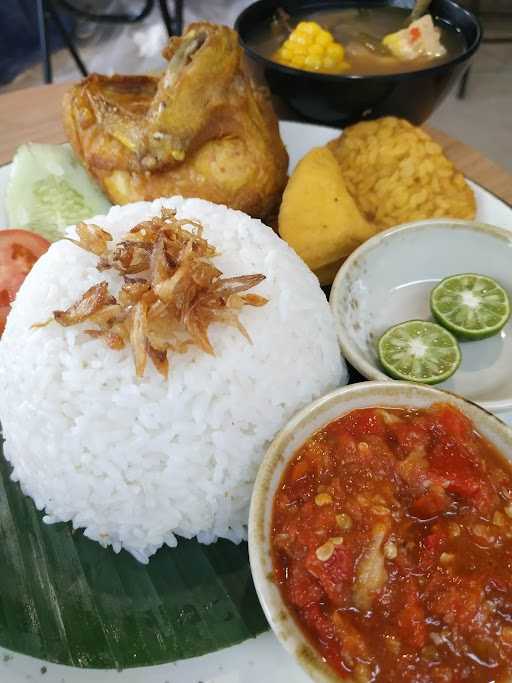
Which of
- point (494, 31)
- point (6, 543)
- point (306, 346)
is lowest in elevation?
point (494, 31)

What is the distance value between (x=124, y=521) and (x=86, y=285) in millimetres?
729

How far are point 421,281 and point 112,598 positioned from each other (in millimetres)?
1678

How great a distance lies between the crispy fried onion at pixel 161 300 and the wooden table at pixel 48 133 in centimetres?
176

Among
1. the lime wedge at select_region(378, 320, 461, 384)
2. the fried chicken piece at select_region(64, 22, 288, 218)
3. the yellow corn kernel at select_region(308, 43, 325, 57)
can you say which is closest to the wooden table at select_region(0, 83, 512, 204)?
the yellow corn kernel at select_region(308, 43, 325, 57)

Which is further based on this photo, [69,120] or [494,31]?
[494,31]

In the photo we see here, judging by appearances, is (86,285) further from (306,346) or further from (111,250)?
(306,346)

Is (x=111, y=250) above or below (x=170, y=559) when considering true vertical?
above

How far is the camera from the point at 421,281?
8.26 ft

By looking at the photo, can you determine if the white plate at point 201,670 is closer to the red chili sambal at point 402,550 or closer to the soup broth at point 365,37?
the red chili sambal at point 402,550

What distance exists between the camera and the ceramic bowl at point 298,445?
137cm

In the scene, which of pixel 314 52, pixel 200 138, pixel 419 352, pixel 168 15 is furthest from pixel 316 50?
pixel 168 15

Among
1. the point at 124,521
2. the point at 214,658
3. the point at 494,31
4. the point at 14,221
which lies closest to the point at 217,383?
the point at 124,521

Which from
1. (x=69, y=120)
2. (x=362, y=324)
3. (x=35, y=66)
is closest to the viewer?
(x=362, y=324)

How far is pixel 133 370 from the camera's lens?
65.9 inches
